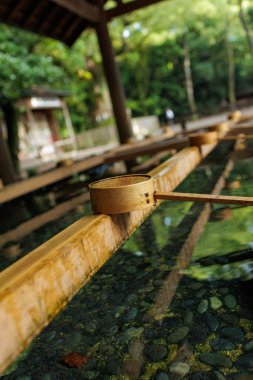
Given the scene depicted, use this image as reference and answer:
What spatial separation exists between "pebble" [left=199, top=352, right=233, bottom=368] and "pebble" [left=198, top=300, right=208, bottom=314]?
0.35 meters

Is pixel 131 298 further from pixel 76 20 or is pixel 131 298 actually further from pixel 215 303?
pixel 76 20

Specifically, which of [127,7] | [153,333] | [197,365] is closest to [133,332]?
[153,333]

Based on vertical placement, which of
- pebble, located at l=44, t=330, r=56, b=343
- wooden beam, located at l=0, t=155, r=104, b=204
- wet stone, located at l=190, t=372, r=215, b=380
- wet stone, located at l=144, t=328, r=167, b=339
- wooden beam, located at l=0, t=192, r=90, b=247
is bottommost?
pebble, located at l=44, t=330, r=56, b=343

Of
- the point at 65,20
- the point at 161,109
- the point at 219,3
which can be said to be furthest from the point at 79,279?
the point at 161,109

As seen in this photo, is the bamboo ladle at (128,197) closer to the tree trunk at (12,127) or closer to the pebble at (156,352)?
the pebble at (156,352)

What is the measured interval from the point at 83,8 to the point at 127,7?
1.20 metres

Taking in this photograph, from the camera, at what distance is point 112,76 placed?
796 cm

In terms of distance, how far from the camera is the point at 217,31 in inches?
1027

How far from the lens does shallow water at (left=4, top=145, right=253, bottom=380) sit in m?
1.65

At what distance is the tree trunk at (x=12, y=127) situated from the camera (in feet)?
32.2

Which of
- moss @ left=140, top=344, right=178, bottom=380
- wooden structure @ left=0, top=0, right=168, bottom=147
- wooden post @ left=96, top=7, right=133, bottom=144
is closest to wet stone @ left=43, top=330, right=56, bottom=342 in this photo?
moss @ left=140, top=344, right=178, bottom=380

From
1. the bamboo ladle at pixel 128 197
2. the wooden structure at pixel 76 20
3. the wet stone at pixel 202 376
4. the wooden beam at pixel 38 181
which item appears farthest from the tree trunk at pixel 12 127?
the wet stone at pixel 202 376

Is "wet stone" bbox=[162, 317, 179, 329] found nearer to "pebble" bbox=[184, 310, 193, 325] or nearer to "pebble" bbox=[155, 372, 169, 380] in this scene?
"pebble" bbox=[184, 310, 193, 325]

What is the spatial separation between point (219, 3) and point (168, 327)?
23908 mm
